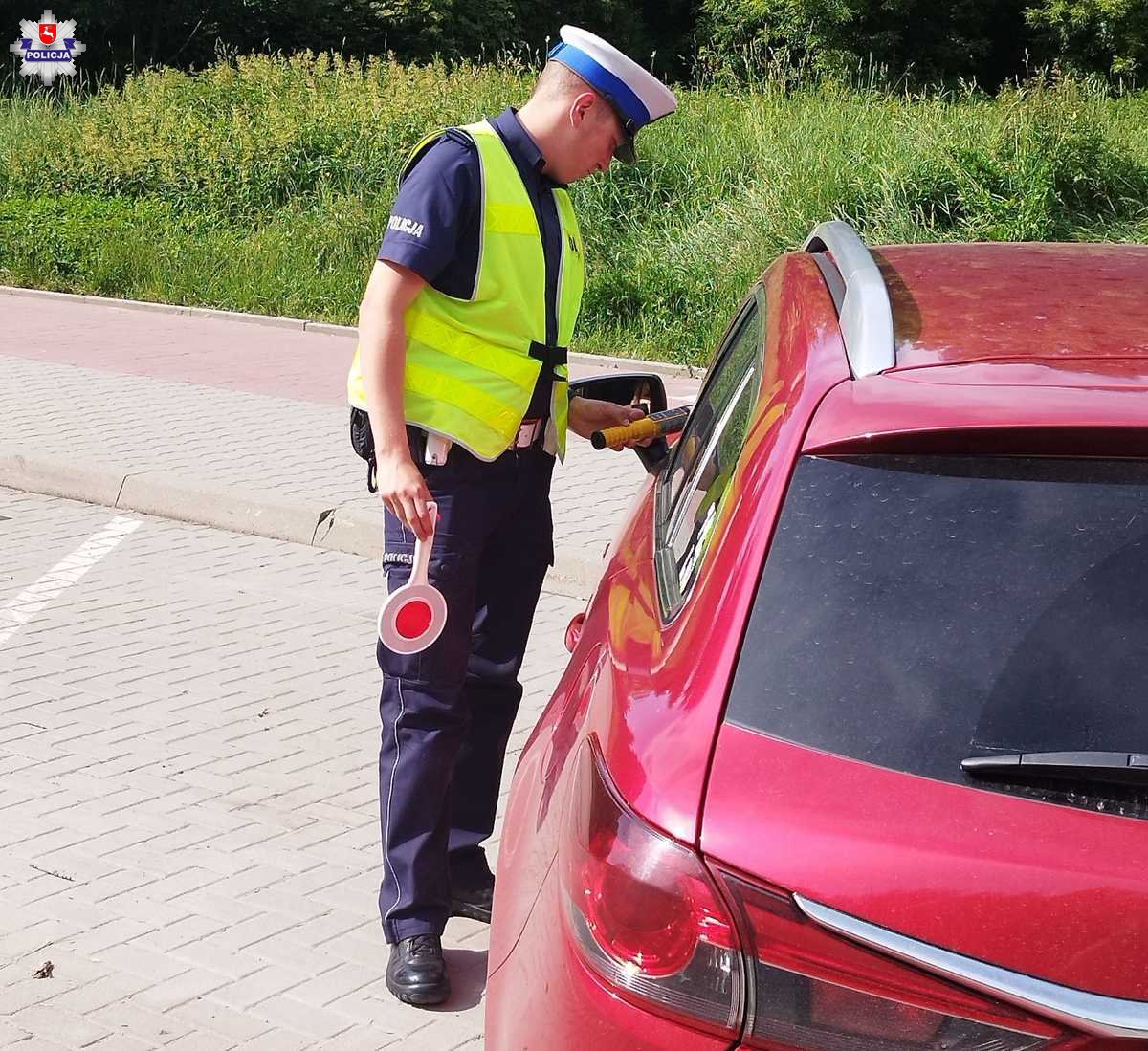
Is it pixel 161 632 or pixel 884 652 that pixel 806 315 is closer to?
pixel 884 652

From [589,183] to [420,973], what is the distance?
11.8m

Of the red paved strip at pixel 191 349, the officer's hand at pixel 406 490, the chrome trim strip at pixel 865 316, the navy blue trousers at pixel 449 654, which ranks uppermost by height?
the chrome trim strip at pixel 865 316

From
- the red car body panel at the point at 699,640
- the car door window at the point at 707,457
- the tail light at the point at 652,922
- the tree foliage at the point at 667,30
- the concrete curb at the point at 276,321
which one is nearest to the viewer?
the tail light at the point at 652,922

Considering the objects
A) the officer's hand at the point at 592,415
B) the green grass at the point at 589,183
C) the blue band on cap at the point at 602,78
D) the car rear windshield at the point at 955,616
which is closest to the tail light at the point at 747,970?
the car rear windshield at the point at 955,616

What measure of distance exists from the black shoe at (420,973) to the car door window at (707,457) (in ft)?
3.74

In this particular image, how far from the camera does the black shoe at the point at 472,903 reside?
3.67 m

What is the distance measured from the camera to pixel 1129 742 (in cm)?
170

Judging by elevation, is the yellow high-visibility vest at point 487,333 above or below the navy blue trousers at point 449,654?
above

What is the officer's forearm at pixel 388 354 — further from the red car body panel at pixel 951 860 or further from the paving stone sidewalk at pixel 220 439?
the paving stone sidewalk at pixel 220 439

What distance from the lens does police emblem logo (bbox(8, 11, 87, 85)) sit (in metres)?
25.5

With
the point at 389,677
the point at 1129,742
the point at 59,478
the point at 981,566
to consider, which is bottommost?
the point at 59,478

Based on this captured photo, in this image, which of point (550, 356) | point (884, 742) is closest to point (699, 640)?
point (884, 742)

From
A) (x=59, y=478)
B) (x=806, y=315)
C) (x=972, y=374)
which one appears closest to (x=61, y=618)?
(x=59, y=478)

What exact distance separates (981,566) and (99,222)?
1663cm
